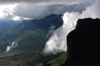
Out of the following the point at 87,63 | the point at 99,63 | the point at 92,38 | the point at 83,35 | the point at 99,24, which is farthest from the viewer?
the point at 99,24

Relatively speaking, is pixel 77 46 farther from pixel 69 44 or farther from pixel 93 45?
pixel 93 45

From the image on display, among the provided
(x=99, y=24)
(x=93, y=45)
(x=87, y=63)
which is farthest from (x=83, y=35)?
(x=99, y=24)

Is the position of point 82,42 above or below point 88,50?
above

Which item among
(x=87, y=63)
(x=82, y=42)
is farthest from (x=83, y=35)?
(x=87, y=63)

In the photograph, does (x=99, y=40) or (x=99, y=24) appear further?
(x=99, y=24)

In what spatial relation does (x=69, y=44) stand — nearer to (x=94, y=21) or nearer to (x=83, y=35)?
(x=83, y=35)

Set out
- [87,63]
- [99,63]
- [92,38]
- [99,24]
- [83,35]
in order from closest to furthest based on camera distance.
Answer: [99,63] → [87,63] → [92,38] → [83,35] → [99,24]

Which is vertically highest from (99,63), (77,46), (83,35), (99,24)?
(99,24)
